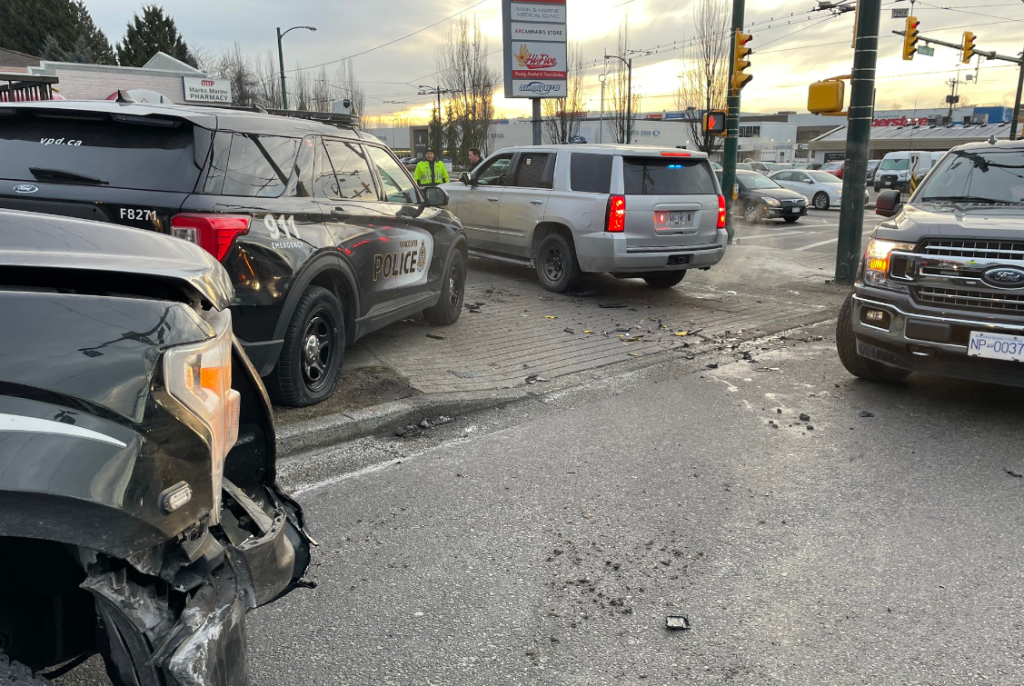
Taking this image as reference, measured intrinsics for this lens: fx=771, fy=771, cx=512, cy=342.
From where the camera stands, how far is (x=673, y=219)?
9359 mm

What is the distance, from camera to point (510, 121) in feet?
255

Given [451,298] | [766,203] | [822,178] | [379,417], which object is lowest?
[379,417]

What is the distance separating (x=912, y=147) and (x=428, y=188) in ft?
248

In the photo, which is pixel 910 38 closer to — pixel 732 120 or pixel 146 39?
pixel 732 120

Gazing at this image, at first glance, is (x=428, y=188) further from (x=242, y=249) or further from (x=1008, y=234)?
(x=1008, y=234)

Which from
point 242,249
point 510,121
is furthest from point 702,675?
point 510,121

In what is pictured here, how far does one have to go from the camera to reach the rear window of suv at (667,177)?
9.27 meters

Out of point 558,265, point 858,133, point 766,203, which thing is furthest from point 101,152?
point 766,203

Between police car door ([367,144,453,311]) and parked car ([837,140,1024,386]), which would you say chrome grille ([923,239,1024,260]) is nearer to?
parked car ([837,140,1024,386])

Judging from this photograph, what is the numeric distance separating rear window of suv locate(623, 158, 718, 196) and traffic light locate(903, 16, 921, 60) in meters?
21.1

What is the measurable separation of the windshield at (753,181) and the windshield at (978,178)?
15.8m

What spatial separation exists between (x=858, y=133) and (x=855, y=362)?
566 centimetres

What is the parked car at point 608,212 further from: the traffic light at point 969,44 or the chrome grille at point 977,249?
the traffic light at point 969,44

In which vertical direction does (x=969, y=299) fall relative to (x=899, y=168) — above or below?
below
